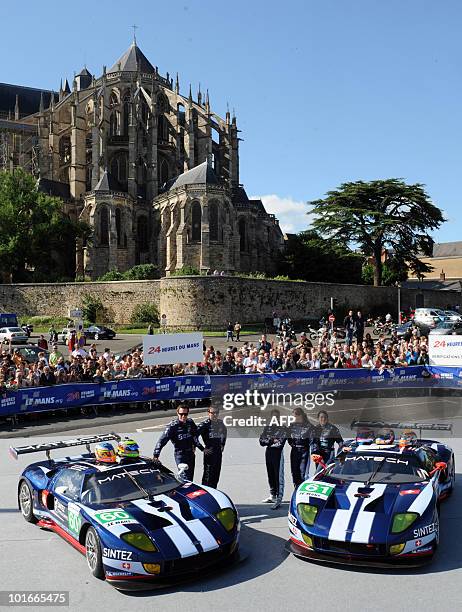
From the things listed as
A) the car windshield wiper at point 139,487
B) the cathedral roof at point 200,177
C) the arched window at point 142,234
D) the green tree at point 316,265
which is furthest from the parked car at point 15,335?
the green tree at point 316,265

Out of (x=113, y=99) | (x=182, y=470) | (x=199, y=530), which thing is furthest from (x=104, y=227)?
(x=199, y=530)

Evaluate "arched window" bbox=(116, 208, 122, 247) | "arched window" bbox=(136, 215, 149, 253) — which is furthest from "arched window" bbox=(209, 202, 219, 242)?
"arched window" bbox=(116, 208, 122, 247)

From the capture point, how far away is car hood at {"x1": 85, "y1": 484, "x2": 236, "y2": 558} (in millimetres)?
6859

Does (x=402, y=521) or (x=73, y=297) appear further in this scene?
(x=73, y=297)

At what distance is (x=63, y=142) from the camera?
70.2 m

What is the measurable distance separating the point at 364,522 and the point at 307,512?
2.31 feet

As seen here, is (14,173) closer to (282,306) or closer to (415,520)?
(282,306)

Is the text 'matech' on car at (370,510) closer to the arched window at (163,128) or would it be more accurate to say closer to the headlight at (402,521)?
the headlight at (402,521)

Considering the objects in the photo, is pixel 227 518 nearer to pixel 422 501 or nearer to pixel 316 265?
pixel 422 501

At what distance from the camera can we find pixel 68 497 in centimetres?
801

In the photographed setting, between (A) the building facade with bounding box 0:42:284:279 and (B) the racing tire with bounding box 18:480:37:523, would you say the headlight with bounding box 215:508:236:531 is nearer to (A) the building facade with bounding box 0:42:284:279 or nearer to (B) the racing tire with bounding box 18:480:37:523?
(B) the racing tire with bounding box 18:480:37:523

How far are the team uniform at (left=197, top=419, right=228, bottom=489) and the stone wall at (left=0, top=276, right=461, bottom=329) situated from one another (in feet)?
119

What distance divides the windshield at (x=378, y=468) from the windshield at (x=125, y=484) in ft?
7.30

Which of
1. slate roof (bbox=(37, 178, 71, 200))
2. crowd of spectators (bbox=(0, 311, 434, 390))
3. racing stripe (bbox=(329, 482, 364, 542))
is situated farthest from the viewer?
slate roof (bbox=(37, 178, 71, 200))
